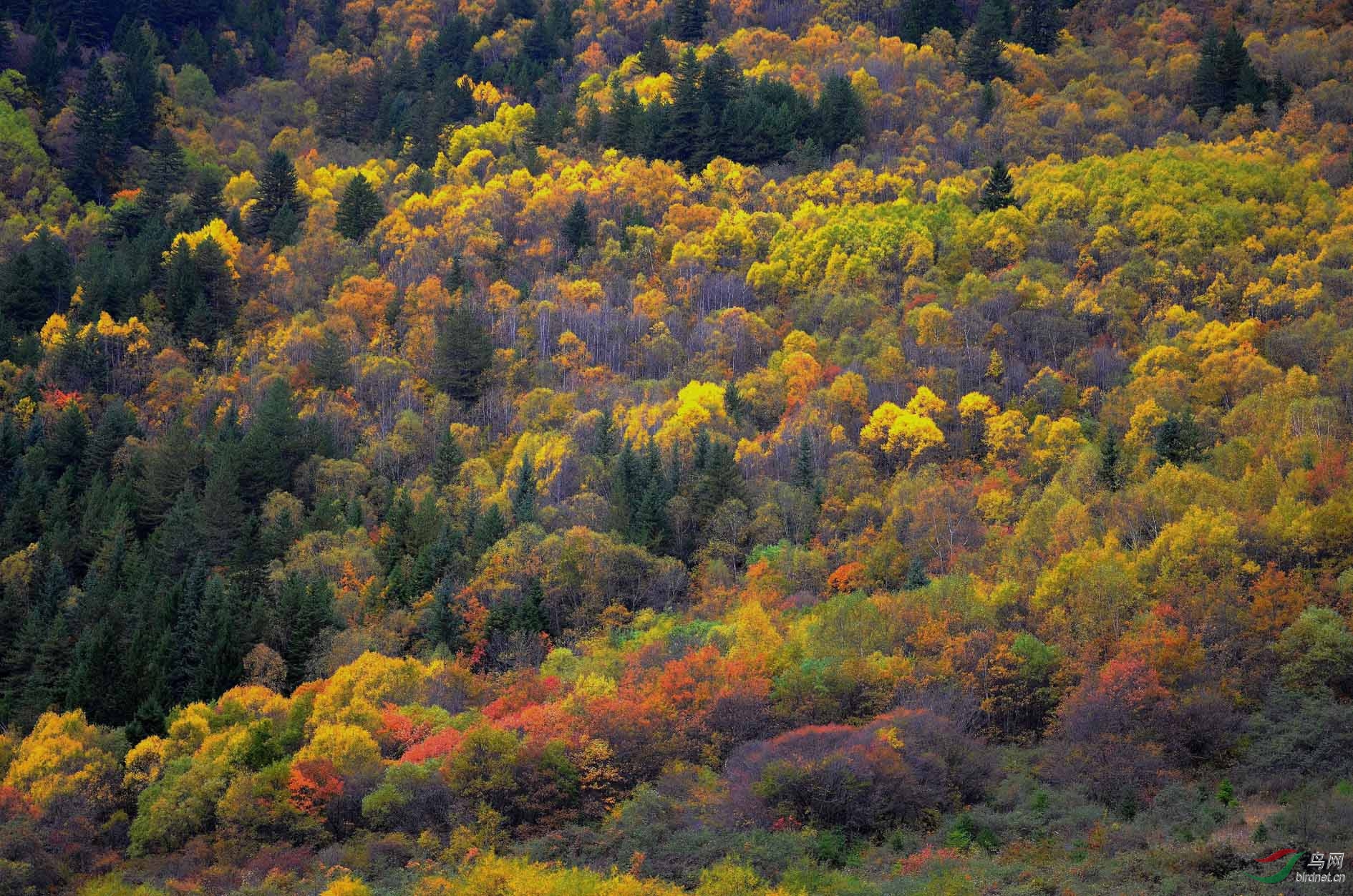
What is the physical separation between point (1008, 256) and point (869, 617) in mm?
58167

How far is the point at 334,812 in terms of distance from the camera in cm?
6669

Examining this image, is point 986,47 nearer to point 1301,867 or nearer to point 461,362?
point 461,362

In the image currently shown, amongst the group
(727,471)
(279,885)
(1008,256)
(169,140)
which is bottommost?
(279,885)

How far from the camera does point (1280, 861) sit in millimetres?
49812

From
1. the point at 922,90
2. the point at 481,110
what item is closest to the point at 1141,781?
the point at 922,90

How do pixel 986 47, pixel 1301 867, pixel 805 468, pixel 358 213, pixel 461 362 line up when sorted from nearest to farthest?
pixel 1301 867 → pixel 805 468 → pixel 461 362 → pixel 358 213 → pixel 986 47

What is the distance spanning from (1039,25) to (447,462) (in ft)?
353

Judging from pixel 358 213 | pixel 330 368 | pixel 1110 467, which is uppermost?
pixel 358 213

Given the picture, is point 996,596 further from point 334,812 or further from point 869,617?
point 334,812

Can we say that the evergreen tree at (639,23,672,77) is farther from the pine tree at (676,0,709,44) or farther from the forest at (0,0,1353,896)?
the pine tree at (676,0,709,44)

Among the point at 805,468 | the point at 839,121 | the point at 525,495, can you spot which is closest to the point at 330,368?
the point at 525,495

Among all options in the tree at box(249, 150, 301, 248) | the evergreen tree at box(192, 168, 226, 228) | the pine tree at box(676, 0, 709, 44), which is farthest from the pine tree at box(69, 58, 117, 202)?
the pine tree at box(676, 0, 709, 44)

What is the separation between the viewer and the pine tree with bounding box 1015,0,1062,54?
582 ft

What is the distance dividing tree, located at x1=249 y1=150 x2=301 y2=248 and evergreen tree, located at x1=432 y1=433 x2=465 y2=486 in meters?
47.4
